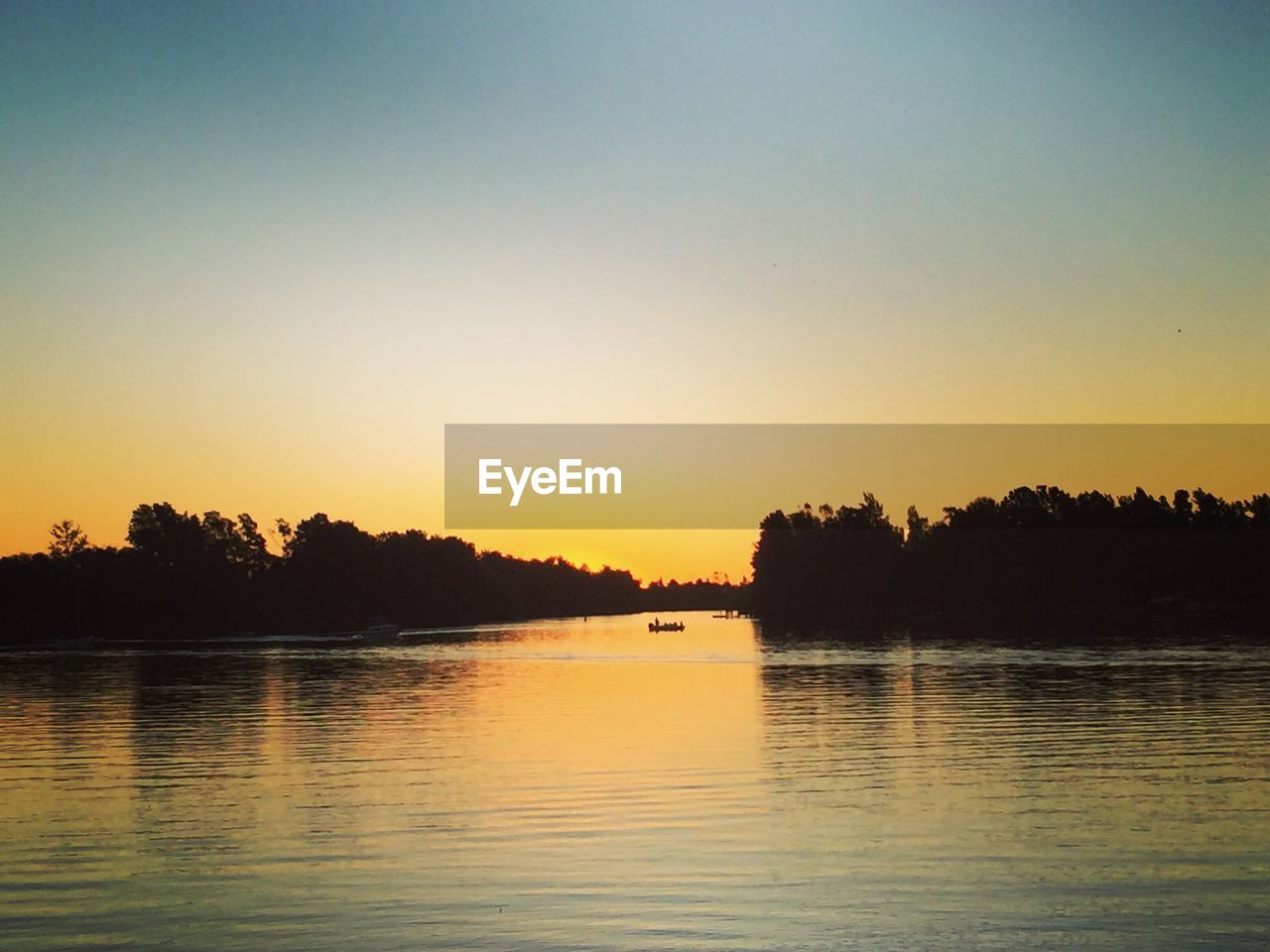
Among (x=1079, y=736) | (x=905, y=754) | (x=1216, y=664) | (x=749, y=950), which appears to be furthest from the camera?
(x=1216, y=664)

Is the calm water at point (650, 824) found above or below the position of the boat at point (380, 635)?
above

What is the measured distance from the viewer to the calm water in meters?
19.1

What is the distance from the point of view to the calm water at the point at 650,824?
19.1m

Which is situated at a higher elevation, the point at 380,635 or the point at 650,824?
the point at 650,824

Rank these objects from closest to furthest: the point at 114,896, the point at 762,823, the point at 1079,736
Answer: the point at 114,896 < the point at 762,823 < the point at 1079,736

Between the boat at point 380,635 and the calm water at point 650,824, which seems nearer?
the calm water at point 650,824

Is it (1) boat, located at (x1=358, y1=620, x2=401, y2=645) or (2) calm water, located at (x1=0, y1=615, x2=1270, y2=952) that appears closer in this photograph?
(2) calm water, located at (x1=0, y1=615, x2=1270, y2=952)

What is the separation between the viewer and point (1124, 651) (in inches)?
3939

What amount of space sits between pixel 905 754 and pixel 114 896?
24.3 metres

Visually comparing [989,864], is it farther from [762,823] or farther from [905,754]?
[905,754]

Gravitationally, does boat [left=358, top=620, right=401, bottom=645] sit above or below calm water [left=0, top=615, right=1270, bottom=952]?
below

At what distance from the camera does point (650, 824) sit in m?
26.9

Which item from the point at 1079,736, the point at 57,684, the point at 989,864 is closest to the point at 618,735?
the point at 1079,736

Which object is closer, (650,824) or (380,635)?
(650,824)
